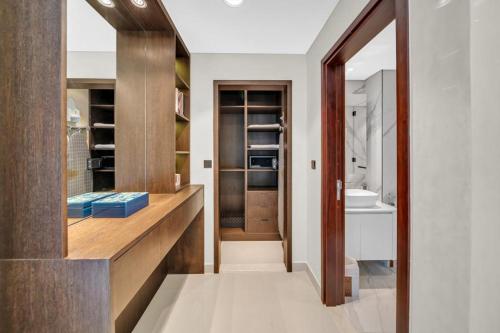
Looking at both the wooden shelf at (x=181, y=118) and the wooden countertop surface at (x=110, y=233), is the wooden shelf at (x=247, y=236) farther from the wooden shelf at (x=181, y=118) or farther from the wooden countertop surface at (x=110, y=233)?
the wooden countertop surface at (x=110, y=233)

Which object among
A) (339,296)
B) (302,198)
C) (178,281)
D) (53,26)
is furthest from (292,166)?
(53,26)

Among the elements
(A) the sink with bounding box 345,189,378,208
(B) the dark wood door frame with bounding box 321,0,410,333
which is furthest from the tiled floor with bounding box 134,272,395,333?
(A) the sink with bounding box 345,189,378,208

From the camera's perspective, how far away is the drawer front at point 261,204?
3.55 m

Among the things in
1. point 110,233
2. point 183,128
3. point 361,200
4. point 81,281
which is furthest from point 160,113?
point 361,200

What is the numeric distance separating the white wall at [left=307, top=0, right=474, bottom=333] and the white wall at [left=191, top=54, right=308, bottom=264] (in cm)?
172

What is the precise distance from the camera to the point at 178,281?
2.63 metres

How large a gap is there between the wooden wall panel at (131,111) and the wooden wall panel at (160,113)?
0.19 ft

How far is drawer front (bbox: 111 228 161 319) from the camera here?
975 millimetres

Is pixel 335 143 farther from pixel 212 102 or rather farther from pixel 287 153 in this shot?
pixel 212 102
